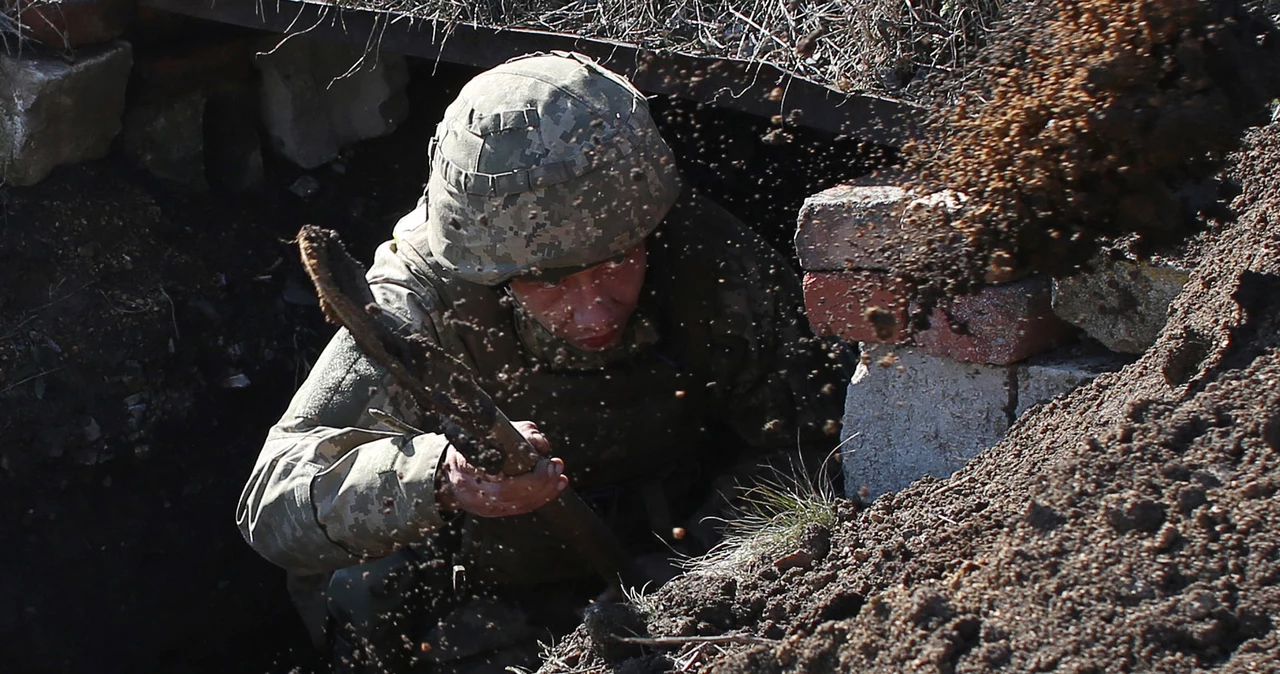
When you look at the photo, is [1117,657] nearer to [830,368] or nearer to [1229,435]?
[1229,435]

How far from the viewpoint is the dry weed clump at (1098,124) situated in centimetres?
176

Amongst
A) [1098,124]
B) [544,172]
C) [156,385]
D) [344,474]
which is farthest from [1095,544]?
[156,385]

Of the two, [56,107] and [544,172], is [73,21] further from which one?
[544,172]

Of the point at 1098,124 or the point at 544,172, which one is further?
the point at 544,172

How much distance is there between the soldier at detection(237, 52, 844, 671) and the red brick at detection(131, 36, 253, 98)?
68.3 inches

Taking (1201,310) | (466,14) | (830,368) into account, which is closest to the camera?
(1201,310)

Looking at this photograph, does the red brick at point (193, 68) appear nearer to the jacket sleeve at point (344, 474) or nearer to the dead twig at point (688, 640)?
the jacket sleeve at point (344, 474)

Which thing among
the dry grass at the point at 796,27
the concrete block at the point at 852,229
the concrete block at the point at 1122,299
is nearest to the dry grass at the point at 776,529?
the concrete block at the point at 852,229

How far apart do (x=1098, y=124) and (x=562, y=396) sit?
5.43ft

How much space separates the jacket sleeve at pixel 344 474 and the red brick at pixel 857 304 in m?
0.83

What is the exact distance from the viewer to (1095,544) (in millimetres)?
1464

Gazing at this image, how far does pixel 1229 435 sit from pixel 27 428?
3743 mm

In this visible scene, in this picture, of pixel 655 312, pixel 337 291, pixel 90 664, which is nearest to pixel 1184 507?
pixel 337 291

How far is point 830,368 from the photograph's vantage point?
118 inches
